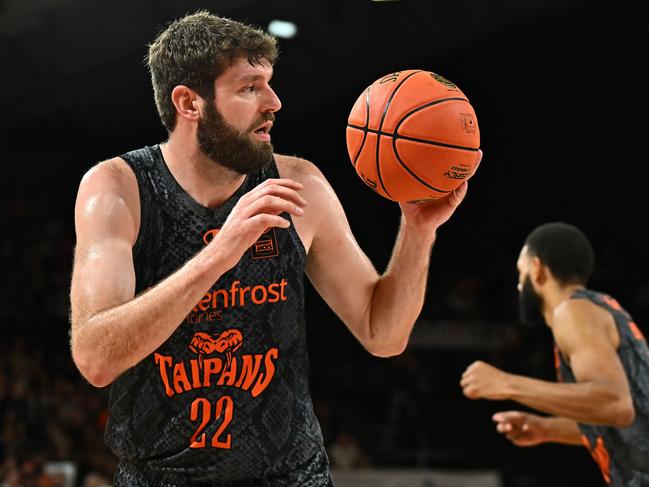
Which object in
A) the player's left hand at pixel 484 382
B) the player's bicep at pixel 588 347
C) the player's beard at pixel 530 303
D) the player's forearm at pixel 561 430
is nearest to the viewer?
the player's left hand at pixel 484 382

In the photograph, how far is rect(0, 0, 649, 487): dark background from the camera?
12.0m

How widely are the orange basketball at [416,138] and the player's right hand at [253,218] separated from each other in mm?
553

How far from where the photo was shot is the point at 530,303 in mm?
4914

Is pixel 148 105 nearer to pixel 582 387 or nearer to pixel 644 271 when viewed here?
pixel 644 271

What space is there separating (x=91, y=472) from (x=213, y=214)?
741cm

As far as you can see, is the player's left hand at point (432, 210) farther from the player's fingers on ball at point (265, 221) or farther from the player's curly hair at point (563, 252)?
the player's curly hair at point (563, 252)

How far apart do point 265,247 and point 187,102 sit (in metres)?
0.55

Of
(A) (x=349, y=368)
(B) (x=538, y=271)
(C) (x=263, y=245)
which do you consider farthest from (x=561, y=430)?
(A) (x=349, y=368)

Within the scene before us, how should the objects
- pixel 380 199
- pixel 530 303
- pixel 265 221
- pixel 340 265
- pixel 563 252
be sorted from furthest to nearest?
1. pixel 380 199
2. pixel 530 303
3. pixel 563 252
4. pixel 340 265
5. pixel 265 221

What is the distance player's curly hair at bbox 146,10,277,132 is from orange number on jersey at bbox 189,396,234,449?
0.98 m

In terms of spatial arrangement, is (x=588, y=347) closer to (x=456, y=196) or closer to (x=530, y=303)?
(x=530, y=303)

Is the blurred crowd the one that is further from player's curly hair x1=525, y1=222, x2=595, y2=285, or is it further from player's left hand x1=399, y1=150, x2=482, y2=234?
player's left hand x1=399, y1=150, x2=482, y2=234

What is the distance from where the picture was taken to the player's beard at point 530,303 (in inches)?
192

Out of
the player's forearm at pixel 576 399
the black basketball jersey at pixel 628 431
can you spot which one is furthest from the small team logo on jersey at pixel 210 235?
the black basketball jersey at pixel 628 431
